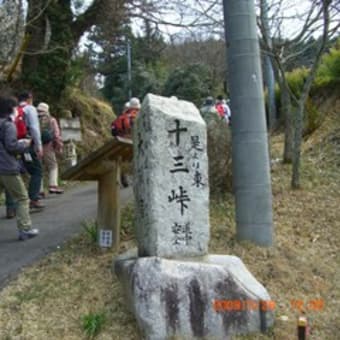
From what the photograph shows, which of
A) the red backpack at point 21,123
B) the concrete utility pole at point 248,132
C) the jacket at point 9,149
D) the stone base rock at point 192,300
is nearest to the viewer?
the stone base rock at point 192,300

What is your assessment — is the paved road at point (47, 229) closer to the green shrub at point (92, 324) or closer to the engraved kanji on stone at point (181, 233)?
the green shrub at point (92, 324)

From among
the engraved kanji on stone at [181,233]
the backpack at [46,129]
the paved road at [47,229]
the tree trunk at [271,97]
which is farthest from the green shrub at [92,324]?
the tree trunk at [271,97]

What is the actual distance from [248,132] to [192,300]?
7.25ft

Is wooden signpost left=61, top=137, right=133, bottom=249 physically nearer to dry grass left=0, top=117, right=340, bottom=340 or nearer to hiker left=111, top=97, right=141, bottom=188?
dry grass left=0, top=117, right=340, bottom=340

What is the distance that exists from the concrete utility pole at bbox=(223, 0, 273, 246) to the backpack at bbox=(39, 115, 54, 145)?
4.02 meters

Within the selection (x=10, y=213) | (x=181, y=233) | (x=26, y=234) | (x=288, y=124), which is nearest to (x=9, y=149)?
(x=26, y=234)

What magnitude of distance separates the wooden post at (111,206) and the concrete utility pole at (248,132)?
1293 millimetres

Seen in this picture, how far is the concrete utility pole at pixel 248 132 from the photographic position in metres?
5.64

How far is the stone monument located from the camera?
4.06 meters

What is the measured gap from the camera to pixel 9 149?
19.6 ft

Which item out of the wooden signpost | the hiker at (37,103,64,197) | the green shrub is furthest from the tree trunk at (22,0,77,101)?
the green shrub

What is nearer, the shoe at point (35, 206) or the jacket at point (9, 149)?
the jacket at point (9, 149)

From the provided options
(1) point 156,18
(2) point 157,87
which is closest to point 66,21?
(1) point 156,18

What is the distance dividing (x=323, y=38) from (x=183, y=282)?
4680 mm
